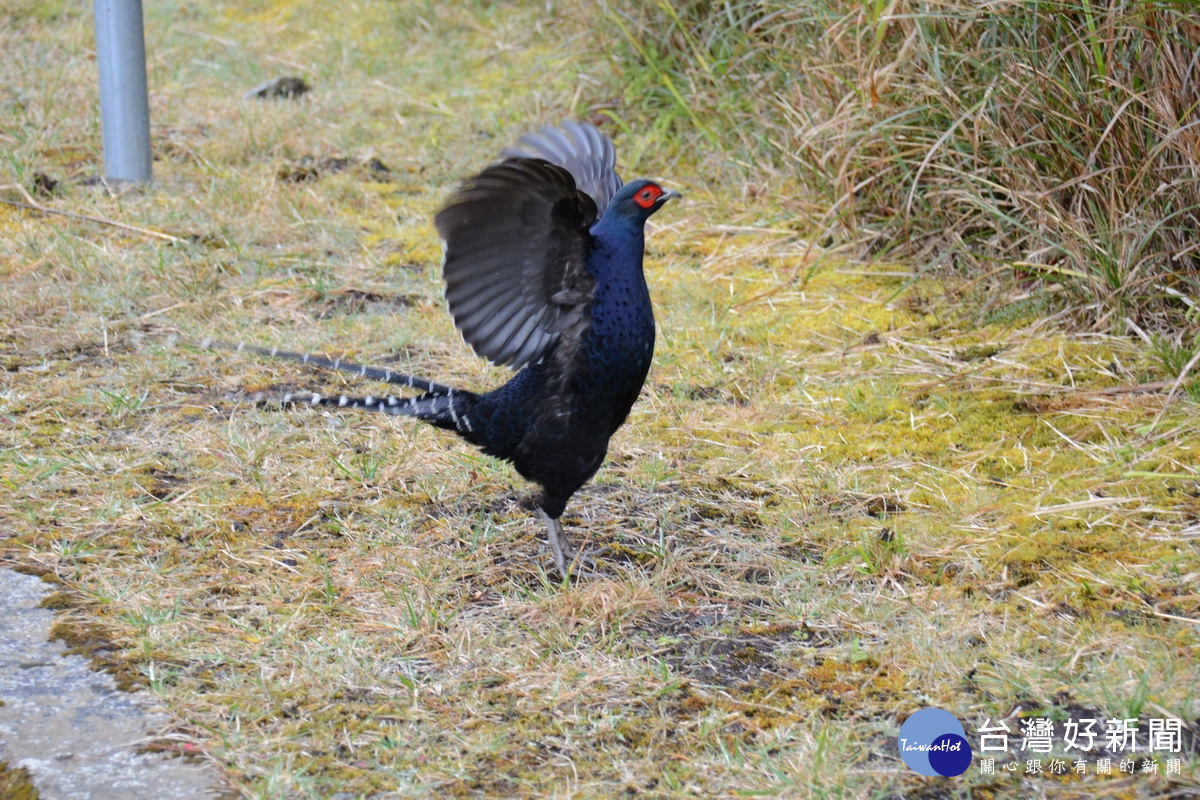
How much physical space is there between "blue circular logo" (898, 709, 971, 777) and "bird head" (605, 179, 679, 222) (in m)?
1.40

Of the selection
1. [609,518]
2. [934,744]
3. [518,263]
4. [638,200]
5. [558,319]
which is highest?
[638,200]

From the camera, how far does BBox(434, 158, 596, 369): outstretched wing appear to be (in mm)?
2820

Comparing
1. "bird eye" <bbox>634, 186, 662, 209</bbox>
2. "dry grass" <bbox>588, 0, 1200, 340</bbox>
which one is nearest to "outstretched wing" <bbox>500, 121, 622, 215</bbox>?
"bird eye" <bbox>634, 186, 662, 209</bbox>

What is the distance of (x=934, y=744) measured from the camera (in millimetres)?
2295

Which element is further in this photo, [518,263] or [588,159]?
[588,159]

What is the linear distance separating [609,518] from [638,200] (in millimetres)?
941

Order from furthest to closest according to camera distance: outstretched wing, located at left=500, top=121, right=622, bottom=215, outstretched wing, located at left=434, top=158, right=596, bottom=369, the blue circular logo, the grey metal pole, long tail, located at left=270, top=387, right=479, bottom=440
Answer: the grey metal pole → outstretched wing, located at left=500, top=121, right=622, bottom=215 → long tail, located at left=270, top=387, right=479, bottom=440 → outstretched wing, located at left=434, top=158, right=596, bottom=369 → the blue circular logo

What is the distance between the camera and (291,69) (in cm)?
756

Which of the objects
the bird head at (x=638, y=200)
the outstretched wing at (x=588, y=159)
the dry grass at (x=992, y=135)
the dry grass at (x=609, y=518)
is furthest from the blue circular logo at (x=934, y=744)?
the dry grass at (x=992, y=135)

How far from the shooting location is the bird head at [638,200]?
118 inches

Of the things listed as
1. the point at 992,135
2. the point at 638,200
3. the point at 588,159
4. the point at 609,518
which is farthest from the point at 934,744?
the point at 992,135

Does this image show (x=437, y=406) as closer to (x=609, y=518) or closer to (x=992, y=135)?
(x=609, y=518)

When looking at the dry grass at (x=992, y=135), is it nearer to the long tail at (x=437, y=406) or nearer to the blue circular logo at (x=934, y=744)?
the blue circular logo at (x=934, y=744)

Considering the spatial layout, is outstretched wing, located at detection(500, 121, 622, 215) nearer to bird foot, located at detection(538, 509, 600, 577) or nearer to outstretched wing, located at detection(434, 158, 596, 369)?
outstretched wing, located at detection(434, 158, 596, 369)
